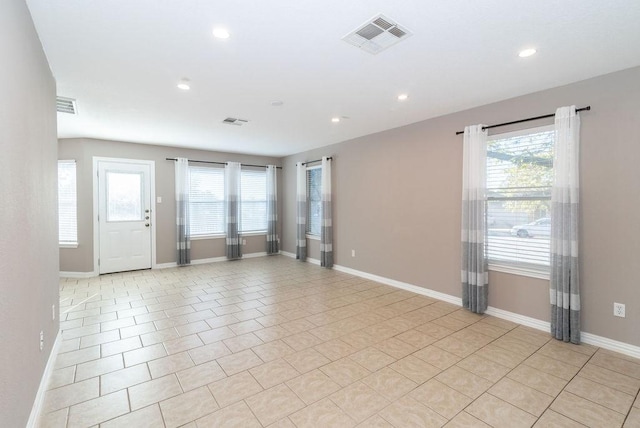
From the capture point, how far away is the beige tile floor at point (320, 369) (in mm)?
1993

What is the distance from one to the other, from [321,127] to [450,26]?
9.52ft

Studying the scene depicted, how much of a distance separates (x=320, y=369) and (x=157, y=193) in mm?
5348

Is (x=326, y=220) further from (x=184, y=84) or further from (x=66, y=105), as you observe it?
(x=66, y=105)

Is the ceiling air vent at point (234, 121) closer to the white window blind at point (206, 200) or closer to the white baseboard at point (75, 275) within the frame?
the white window blind at point (206, 200)

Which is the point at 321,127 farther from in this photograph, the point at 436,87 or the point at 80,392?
the point at 80,392

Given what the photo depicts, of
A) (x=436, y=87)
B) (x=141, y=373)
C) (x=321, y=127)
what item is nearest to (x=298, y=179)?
(x=321, y=127)

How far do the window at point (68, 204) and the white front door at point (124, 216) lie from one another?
1.30 ft

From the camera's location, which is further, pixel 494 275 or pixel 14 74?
pixel 494 275

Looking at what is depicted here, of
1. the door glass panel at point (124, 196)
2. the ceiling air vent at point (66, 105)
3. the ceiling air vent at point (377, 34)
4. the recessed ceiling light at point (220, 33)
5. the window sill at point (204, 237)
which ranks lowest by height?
the window sill at point (204, 237)

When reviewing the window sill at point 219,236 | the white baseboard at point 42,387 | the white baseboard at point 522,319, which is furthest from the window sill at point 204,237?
the white baseboard at point 42,387

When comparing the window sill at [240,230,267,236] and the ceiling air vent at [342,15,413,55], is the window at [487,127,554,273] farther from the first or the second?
the window sill at [240,230,267,236]

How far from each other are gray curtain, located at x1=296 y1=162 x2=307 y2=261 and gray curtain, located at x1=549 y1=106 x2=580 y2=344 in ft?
15.5

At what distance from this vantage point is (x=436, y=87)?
10.5 ft

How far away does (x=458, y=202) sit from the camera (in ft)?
13.3
